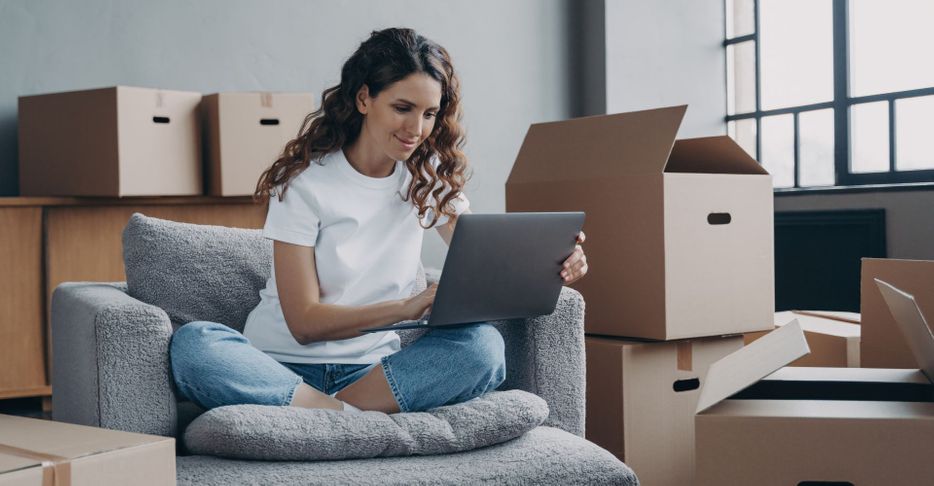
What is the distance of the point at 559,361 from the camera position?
5.16 feet

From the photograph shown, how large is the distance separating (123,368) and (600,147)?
1101mm

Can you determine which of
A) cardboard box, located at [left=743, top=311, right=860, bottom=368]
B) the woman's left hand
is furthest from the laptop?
cardboard box, located at [left=743, top=311, right=860, bottom=368]

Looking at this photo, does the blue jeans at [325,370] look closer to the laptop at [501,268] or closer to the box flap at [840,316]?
the laptop at [501,268]

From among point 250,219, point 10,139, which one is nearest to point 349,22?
point 250,219

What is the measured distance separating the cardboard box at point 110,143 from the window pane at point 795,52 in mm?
2227

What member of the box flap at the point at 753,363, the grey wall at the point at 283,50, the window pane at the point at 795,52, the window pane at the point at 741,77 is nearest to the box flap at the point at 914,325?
the box flap at the point at 753,363

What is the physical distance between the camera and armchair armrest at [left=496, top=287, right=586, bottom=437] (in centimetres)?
157

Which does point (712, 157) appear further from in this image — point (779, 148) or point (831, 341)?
point (779, 148)

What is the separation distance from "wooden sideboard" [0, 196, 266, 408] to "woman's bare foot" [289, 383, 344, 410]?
1430 mm

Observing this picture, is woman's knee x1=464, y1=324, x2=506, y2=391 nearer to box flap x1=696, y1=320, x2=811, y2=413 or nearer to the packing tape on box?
box flap x1=696, y1=320, x2=811, y2=413

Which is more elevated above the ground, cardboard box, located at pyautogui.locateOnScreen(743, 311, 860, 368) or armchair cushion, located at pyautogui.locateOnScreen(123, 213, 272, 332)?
armchair cushion, located at pyautogui.locateOnScreen(123, 213, 272, 332)

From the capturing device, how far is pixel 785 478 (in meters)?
0.97

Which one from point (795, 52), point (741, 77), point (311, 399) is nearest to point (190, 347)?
point (311, 399)

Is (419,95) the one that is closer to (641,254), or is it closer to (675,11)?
(641,254)
